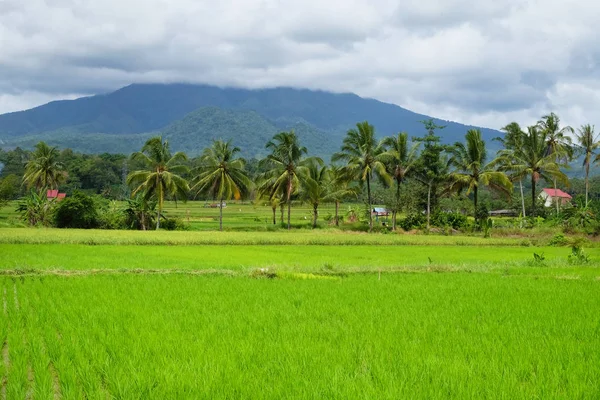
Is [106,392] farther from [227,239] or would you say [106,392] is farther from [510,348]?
[227,239]

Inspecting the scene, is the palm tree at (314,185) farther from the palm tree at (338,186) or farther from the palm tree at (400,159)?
the palm tree at (400,159)

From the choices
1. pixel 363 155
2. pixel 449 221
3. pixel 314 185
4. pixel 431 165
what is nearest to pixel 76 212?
pixel 314 185

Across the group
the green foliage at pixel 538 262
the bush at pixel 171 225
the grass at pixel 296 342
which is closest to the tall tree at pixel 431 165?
the bush at pixel 171 225

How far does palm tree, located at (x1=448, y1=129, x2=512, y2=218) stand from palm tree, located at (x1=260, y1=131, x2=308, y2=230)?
1047 cm

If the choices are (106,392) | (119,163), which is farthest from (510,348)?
(119,163)

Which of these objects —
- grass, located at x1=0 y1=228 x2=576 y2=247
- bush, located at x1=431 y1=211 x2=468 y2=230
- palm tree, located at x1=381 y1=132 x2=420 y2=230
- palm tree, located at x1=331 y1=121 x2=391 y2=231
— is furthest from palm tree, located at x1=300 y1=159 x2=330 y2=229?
grass, located at x1=0 y1=228 x2=576 y2=247

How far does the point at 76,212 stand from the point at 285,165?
45.8ft

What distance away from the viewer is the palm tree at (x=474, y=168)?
3412 centimetres

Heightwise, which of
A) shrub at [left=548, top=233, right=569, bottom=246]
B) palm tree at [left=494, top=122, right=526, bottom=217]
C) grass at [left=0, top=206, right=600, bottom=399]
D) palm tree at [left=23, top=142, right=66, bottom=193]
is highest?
palm tree at [left=494, top=122, right=526, bottom=217]

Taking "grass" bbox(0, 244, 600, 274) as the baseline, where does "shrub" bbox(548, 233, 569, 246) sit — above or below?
below

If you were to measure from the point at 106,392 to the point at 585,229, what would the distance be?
31230 millimetres

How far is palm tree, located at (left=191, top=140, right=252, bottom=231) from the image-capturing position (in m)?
35.5

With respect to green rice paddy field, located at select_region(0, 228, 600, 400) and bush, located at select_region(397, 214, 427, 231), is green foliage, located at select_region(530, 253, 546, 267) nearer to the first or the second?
green rice paddy field, located at select_region(0, 228, 600, 400)

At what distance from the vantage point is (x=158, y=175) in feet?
112
